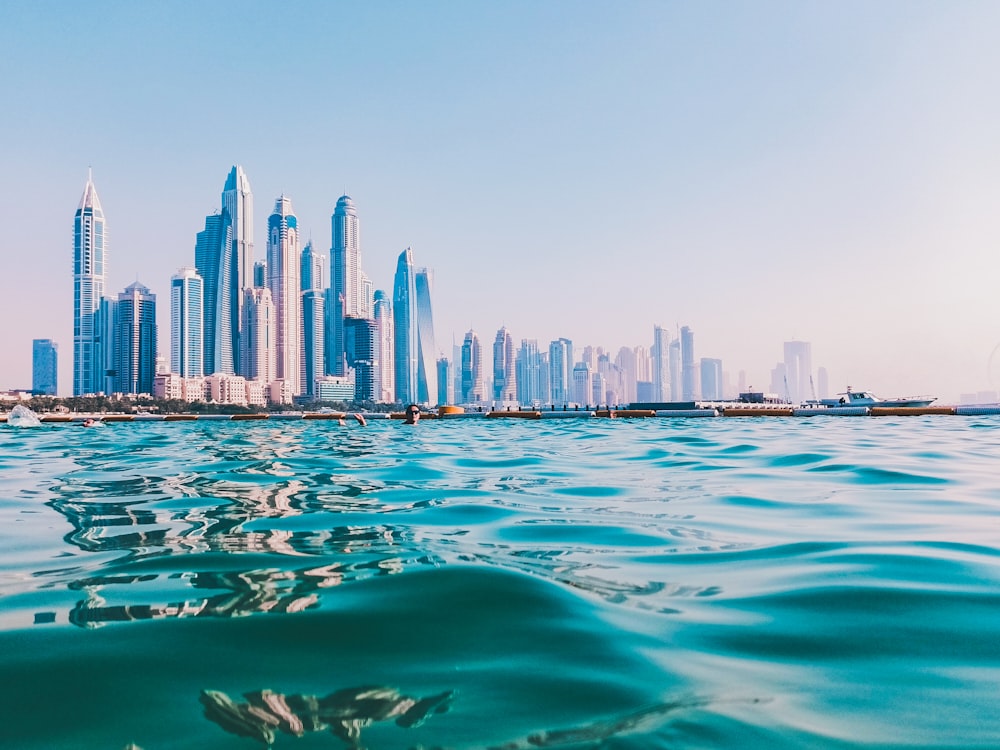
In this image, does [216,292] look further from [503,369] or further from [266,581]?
[266,581]

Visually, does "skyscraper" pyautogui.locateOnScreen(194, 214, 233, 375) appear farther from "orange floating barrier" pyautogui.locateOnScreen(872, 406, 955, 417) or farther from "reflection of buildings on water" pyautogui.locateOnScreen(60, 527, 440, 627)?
"reflection of buildings on water" pyautogui.locateOnScreen(60, 527, 440, 627)

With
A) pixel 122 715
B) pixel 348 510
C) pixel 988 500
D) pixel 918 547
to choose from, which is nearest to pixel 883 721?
pixel 122 715

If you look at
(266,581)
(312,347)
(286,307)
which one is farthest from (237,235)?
(266,581)

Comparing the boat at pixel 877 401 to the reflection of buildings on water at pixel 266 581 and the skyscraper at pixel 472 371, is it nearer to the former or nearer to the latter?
the reflection of buildings on water at pixel 266 581

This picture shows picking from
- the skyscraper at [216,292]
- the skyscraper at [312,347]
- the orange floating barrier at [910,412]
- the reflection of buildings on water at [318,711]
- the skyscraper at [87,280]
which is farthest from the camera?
the skyscraper at [312,347]

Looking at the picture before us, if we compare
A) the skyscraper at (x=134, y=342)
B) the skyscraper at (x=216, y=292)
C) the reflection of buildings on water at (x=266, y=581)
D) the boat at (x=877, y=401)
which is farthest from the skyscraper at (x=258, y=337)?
the reflection of buildings on water at (x=266, y=581)

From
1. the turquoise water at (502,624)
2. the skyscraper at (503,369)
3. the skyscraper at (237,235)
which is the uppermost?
the skyscraper at (237,235)

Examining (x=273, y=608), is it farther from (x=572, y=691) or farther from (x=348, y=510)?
(x=348, y=510)

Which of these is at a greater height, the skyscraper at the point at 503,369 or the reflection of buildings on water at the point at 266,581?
the skyscraper at the point at 503,369
